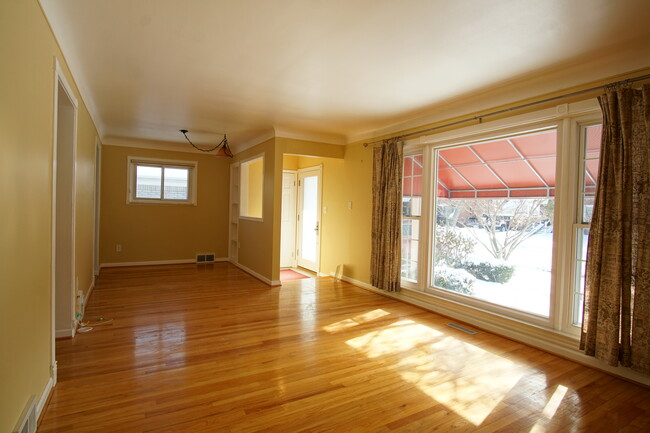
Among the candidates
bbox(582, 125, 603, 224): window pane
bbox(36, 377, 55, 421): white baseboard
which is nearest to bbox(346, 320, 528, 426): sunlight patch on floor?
bbox(582, 125, 603, 224): window pane

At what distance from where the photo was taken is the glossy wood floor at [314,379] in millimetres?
2105

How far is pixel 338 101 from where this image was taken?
4.07 m

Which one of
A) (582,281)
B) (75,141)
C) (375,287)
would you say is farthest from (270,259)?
(582,281)

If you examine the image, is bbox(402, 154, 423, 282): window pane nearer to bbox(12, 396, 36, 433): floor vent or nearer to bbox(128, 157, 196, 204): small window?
bbox(12, 396, 36, 433): floor vent

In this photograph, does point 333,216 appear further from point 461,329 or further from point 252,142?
point 461,329

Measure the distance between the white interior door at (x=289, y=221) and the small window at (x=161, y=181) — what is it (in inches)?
78.3

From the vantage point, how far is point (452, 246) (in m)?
4.54

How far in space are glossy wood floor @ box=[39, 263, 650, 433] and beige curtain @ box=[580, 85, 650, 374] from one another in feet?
1.07

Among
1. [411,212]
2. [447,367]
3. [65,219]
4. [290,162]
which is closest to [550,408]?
[447,367]

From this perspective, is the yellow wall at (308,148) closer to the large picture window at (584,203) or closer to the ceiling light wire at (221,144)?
the ceiling light wire at (221,144)

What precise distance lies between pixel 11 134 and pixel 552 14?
9.96 ft

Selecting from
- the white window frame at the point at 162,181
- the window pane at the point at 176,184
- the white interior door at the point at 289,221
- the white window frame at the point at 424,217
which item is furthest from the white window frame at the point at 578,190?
the window pane at the point at 176,184

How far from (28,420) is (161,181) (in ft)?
20.3

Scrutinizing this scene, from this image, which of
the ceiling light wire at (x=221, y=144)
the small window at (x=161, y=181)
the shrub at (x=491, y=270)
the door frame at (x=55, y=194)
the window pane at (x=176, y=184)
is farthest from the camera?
the window pane at (x=176, y=184)
